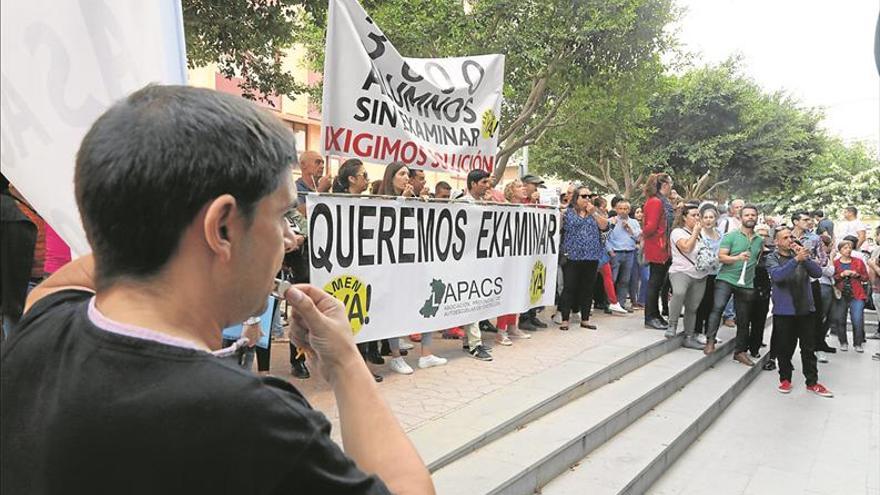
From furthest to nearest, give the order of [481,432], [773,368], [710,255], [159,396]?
1. [773,368]
2. [710,255]
3. [481,432]
4. [159,396]

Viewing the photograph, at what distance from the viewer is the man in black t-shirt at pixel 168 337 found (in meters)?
0.77

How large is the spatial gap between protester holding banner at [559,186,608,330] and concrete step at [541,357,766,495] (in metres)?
1.71

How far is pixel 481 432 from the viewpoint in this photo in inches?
158

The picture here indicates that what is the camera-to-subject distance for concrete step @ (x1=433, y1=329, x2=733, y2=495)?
3533mm

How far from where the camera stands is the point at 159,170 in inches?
32.0

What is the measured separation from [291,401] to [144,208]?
1.08 feet

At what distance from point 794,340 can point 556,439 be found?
13.9 feet

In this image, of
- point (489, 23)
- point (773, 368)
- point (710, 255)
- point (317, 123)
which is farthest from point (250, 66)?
point (317, 123)

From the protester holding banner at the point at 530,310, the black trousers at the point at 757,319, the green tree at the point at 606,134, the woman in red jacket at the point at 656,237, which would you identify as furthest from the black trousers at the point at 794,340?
the green tree at the point at 606,134

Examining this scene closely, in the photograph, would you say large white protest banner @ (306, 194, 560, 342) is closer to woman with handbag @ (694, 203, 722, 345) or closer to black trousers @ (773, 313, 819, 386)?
woman with handbag @ (694, 203, 722, 345)

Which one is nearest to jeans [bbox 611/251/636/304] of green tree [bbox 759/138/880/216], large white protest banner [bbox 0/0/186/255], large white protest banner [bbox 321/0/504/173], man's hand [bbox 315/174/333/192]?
large white protest banner [bbox 321/0/504/173]

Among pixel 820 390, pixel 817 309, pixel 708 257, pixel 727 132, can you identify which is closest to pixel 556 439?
pixel 708 257

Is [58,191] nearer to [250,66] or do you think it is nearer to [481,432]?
[481,432]

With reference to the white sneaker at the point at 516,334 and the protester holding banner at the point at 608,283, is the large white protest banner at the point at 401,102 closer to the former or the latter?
the white sneaker at the point at 516,334
